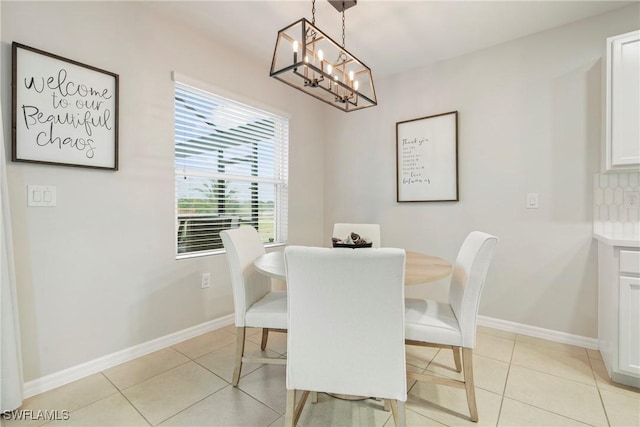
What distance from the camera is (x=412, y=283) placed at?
137 cm

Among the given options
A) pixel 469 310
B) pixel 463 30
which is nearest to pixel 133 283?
pixel 469 310

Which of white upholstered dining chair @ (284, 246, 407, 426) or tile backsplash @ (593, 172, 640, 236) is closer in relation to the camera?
white upholstered dining chair @ (284, 246, 407, 426)

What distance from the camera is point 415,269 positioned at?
5.27 feet

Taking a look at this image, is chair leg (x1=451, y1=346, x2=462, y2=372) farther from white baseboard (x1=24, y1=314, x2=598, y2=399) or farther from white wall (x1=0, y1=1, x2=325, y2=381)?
white wall (x1=0, y1=1, x2=325, y2=381)

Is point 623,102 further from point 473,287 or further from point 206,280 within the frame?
point 206,280

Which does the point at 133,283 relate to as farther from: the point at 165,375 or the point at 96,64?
the point at 96,64

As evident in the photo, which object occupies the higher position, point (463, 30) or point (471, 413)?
point (463, 30)

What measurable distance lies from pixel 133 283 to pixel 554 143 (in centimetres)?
334

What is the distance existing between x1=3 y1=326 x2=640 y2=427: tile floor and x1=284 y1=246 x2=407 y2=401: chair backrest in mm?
436

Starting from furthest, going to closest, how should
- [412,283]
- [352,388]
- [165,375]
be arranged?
[165,375], [412,283], [352,388]

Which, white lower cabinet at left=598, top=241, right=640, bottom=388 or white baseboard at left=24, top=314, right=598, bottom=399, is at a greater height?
white lower cabinet at left=598, top=241, right=640, bottom=388

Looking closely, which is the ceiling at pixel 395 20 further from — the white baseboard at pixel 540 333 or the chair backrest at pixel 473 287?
the white baseboard at pixel 540 333

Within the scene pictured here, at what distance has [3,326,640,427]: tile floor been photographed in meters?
1.47

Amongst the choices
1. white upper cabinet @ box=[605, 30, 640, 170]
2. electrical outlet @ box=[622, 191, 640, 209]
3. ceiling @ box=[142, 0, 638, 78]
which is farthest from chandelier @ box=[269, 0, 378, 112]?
electrical outlet @ box=[622, 191, 640, 209]
